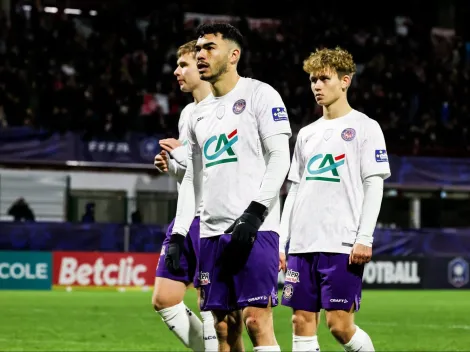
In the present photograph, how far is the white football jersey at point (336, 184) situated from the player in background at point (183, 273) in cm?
89

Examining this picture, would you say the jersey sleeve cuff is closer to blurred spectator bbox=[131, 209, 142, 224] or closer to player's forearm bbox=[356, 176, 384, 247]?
player's forearm bbox=[356, 176, 384, 247]

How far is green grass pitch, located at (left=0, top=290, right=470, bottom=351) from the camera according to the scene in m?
10.8

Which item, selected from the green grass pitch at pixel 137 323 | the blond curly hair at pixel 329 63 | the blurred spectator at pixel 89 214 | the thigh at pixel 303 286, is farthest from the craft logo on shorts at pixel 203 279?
the blurred spectator at pixel 89 214

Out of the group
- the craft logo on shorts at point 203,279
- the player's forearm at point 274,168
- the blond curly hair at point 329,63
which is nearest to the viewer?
the player's forearm at point 274,168

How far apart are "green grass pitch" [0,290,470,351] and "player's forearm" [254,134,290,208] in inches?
192

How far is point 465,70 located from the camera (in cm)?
3084

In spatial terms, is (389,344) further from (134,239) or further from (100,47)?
(100,47)

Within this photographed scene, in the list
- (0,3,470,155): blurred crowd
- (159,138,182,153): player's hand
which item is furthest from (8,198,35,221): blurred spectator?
(159,138,182,153): player's hand

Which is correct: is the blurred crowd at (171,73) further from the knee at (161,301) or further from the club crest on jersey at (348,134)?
the club crest on jersey at (348,134)

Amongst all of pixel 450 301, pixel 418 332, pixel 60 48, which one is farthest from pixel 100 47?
pixel 418 332

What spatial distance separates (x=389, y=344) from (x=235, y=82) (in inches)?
226

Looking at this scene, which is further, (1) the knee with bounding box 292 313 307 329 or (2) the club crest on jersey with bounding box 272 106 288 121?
(1) the knee with bounding box 292 313 307 329

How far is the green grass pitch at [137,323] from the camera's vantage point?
35.3 feet

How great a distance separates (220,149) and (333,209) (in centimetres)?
112
